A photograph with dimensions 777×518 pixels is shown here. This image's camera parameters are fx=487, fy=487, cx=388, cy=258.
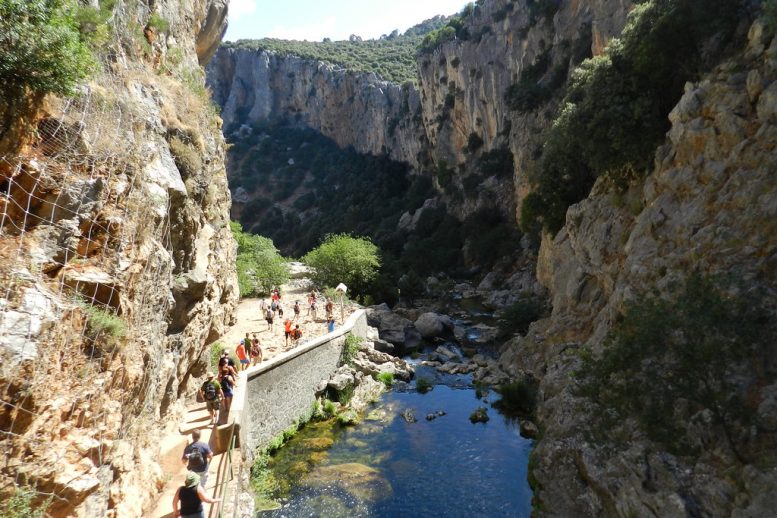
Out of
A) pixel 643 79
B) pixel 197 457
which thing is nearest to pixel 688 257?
pixel 643 79

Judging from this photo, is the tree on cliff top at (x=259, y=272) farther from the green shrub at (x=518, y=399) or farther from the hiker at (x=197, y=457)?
the hiker at (x=197, y=457)

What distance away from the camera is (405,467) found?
14.0 m

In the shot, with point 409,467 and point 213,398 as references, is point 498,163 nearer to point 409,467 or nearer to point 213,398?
point 409,467

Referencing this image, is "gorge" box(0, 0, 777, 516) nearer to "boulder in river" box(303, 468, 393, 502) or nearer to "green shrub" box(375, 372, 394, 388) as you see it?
"boulder in river" box(303, 468, 393, 502)

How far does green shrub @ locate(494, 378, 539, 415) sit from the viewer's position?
17.1 m

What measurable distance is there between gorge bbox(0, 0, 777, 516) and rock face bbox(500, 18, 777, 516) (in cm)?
4

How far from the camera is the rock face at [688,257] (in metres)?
8.03

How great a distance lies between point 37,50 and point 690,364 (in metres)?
11.3

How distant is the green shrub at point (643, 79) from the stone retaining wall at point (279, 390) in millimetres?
11816

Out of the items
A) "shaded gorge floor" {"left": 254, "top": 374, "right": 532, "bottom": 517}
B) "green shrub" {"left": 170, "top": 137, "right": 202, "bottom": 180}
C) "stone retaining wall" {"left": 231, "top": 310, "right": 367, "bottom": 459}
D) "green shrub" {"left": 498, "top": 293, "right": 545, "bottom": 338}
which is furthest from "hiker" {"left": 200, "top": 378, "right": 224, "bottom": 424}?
"green shrub" {"left": 498, "top": 293, "right": 545, "bottom": 338}

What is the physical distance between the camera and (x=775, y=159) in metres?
10.2

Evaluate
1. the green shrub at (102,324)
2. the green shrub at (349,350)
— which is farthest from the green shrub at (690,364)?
the green shrub at (349,350)

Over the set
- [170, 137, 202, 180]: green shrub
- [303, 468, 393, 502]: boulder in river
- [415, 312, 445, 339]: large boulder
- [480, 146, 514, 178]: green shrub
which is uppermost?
[480, 146, 514, 178]: green shrub

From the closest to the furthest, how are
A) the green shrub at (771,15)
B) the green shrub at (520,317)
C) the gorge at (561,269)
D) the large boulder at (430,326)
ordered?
the gorge at (561,269) < the green shrub at (771,15) < the green shrub at (520,317) < the large boulder at (430,326)
